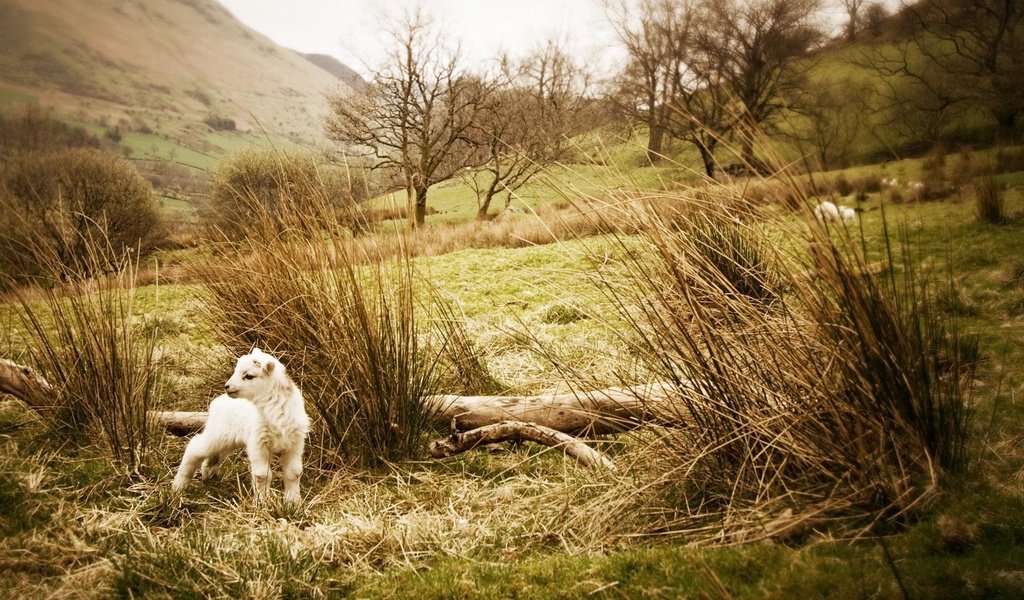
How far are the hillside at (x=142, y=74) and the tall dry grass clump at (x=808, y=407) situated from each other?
65.0 ft

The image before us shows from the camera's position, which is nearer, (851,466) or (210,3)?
(851,466)

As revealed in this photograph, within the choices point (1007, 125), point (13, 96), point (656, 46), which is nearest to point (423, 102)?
point (656, 46)

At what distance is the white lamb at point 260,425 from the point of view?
87.6 inches

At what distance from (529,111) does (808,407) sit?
18.3 m

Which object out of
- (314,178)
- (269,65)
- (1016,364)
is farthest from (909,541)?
(269,65)

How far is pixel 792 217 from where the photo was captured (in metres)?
1.51

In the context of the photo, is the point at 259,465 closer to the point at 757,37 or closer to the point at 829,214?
the point at 829,214

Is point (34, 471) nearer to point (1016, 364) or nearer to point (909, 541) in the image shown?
point (909, 541)

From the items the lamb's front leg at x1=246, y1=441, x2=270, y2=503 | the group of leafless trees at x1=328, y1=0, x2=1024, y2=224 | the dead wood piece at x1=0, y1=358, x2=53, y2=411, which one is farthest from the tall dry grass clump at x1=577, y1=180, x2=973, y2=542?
the group of leafless trees at x1=328, y1=0, x2=1024, y2=224

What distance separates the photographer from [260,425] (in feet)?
7.44

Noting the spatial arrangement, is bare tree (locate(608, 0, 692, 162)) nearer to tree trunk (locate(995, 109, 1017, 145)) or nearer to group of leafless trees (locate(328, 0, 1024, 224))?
group of leafless trees (locate(328, 0, 1024, 224))

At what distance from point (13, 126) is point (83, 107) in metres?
50.7

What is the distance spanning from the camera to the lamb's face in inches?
86.1

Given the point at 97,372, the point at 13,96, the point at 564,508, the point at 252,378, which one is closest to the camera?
the point at 564,508
